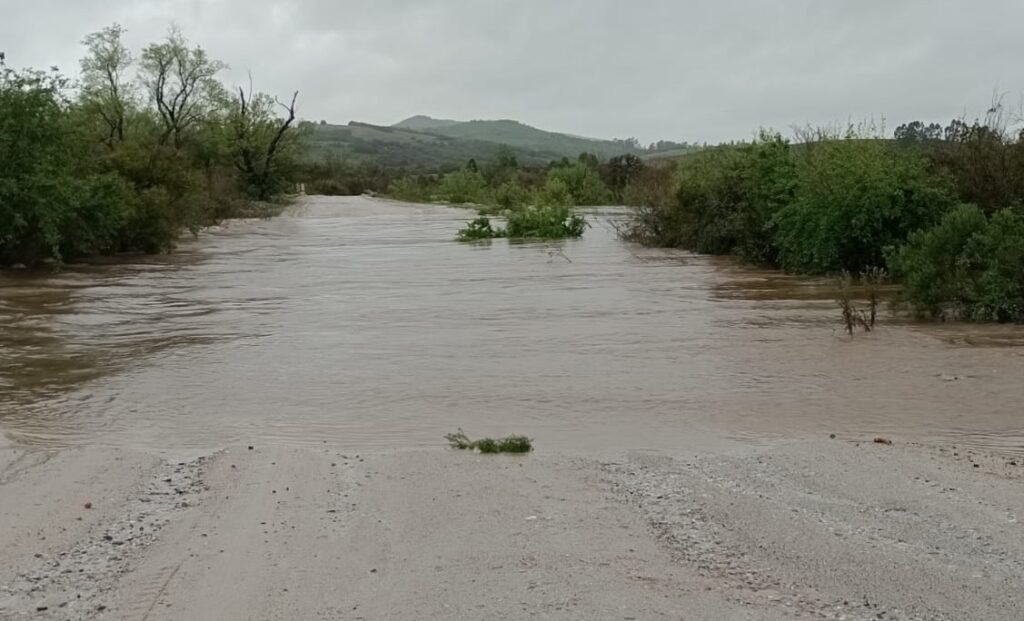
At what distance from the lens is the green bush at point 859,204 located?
69.1ft

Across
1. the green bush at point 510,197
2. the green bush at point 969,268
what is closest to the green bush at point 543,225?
the green bush at point 510,197

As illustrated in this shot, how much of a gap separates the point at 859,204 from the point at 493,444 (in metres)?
15.4

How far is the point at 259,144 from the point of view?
65.8m

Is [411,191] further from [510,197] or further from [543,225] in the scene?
[543,225]

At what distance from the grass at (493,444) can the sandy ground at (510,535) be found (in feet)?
0.78

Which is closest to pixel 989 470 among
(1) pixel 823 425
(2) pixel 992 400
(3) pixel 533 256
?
(1) pixel 823 425

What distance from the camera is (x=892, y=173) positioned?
2141 cm

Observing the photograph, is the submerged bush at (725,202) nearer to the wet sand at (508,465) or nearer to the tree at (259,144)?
the wet sand at (508,465)

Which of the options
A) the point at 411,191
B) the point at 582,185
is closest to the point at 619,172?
the point at 582,185

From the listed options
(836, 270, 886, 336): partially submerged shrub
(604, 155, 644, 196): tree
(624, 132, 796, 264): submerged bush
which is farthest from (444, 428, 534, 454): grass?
(604, 155, 644, 196): tree

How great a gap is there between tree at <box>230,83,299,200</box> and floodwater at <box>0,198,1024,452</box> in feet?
143

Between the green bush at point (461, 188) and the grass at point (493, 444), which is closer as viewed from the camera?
the grass at point (493, 444)

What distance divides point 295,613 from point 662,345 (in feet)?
31.1

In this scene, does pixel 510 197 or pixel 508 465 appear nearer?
pixel 508 465
